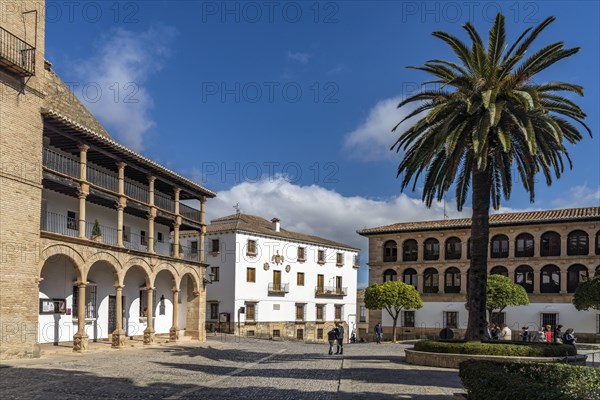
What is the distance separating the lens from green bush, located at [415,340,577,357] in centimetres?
2080

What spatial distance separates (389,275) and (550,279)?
14690 millimetres

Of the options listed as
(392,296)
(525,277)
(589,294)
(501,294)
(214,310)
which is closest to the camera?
(589,294)

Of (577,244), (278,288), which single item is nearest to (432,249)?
(577,244)

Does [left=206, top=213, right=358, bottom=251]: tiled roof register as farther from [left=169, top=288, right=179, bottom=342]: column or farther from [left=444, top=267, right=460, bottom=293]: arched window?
[left=169, top=288, right=179, bottom=342]: column

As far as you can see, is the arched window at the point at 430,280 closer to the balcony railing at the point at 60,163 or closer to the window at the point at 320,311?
the window at the point at 320,311

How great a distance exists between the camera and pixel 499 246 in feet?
174

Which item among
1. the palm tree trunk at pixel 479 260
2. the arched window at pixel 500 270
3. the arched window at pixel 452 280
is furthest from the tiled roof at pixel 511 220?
the palm tree trunk at pixel 479 260

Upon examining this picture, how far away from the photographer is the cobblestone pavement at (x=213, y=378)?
50.6 feet

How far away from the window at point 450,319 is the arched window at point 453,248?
497cm

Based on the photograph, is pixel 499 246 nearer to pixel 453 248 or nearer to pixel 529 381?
pixel 453 248

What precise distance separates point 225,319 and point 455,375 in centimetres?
3057

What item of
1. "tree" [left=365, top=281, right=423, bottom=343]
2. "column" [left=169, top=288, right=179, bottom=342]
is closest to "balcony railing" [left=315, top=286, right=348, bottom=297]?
"tree" [left=365, top=281, right=423, bottom=343]

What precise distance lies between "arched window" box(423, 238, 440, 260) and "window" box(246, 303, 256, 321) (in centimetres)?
1733

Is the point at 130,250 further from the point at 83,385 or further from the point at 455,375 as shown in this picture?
the point at 455,375
